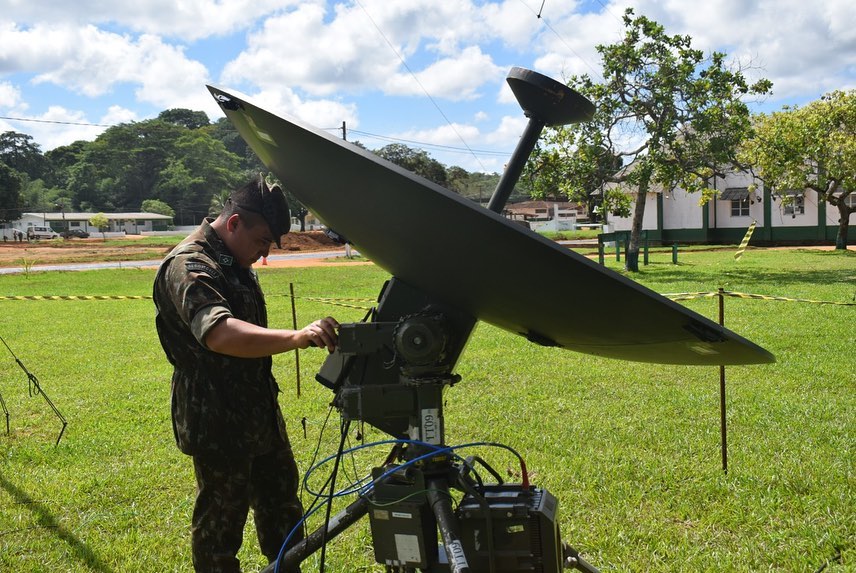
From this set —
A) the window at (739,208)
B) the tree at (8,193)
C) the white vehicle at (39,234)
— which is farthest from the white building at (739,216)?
the tree at (8,193)

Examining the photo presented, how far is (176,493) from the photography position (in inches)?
182

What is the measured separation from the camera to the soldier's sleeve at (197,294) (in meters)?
2.28

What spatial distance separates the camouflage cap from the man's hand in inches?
25.4

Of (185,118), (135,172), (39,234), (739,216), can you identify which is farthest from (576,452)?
(185,118)

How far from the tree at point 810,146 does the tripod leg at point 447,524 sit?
24.1 m

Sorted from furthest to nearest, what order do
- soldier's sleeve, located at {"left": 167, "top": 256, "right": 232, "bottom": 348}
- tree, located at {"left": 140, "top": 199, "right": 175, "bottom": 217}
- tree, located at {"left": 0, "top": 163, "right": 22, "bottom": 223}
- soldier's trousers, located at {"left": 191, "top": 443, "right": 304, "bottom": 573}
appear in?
1. tree, located at {"left": 140, "top": 199, "right": 175, "bottom": 217}
2. tree, located at {"left": 0, "top": 163, "right": 22, "bottom": 223}
3. soldier's trousers, located at {"left": 191, "top": 443, "right": 304, "bottom": 573}
4. soldier's sleeve, located at {"left": 167, "top": 256, "right": 232, "bottom": 348}

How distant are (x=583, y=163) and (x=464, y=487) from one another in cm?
1969

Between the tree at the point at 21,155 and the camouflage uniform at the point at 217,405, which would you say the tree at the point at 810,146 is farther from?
the tree at the point at 21,155

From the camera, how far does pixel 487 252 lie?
1.65m

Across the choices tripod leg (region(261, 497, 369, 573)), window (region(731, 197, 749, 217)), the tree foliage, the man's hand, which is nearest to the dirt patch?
window (region(731, 197, 749, 217))

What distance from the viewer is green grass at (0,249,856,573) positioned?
3758mm

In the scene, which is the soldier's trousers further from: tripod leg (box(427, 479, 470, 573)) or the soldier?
tripod leg (box(427, 479, 470, 573))

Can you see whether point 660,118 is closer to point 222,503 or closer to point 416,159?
point 222,503

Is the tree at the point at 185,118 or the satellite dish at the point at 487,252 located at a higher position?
the tree at the point at 185,118
